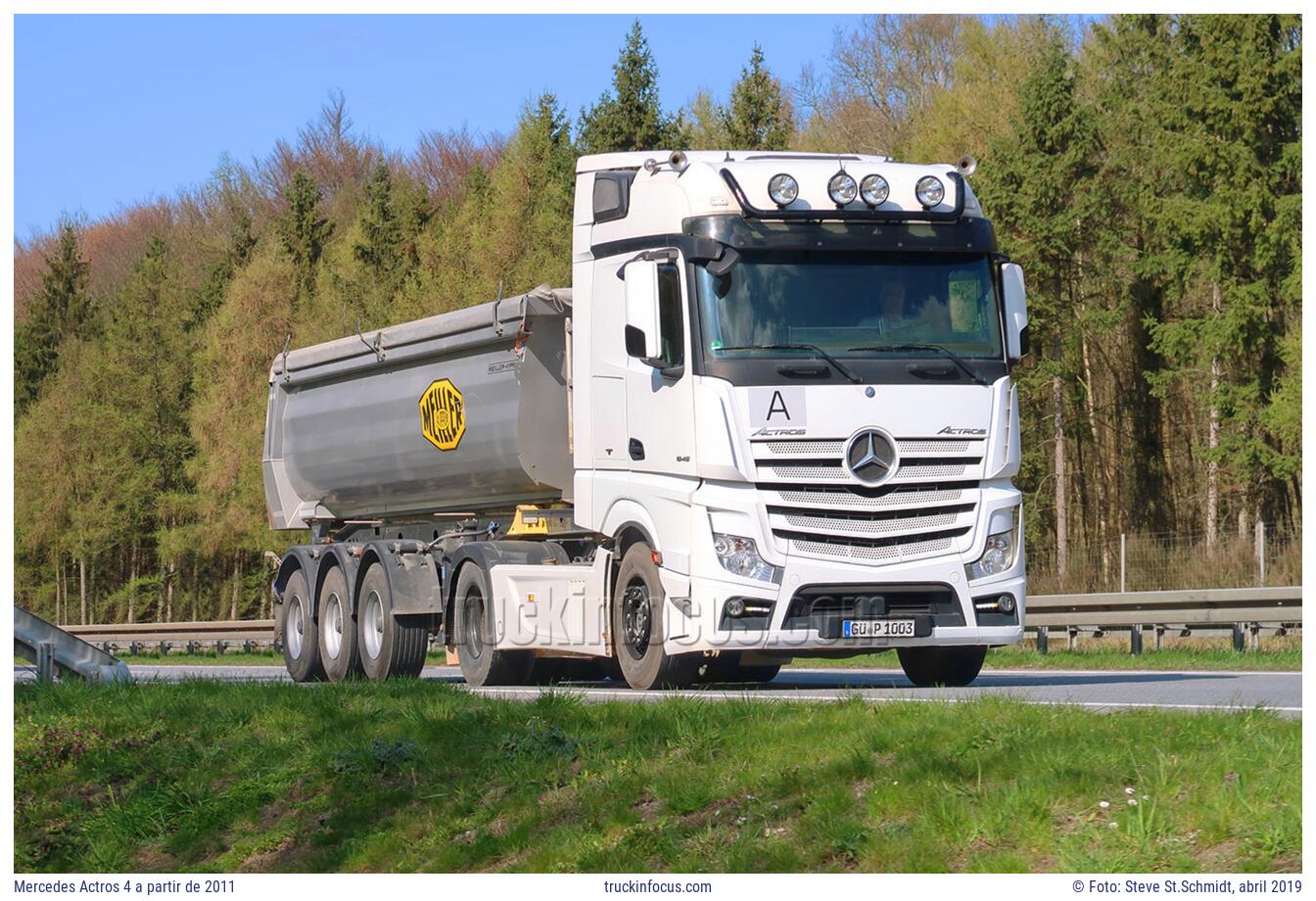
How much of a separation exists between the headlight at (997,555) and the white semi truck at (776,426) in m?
0.02

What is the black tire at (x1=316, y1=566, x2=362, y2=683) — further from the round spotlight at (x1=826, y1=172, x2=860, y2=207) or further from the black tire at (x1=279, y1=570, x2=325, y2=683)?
the round spotlight at (x1=826, y1=172, x2=860, y2=207)

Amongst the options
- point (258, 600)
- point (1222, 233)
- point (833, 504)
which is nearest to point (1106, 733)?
point (833, 504)

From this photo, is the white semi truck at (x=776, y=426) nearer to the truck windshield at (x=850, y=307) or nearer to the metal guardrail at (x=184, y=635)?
the truck windshield at (x=850, y=307)

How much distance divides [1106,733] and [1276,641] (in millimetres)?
14364

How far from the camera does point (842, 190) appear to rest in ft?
43.2

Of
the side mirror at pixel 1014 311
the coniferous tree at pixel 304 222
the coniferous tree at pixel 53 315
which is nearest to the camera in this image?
the side mirror at pixel 1014 311

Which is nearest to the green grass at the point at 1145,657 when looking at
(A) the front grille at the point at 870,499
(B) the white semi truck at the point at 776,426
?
(B) the white semi truck at the point at 776,426

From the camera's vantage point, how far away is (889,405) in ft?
41.7

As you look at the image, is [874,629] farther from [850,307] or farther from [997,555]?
[850,307]

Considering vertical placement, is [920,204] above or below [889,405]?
above

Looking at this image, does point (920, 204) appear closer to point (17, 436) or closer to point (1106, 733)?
point (1106, 733)

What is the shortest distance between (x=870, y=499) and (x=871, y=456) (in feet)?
1.00

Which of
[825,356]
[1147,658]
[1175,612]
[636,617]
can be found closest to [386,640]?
[636,617]

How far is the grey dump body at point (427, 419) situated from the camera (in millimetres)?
15281
